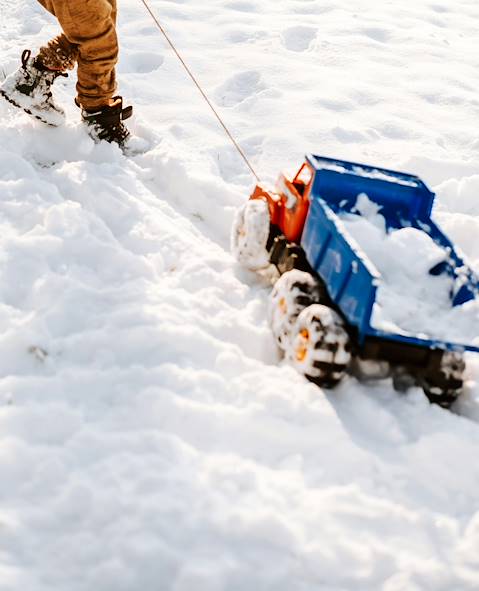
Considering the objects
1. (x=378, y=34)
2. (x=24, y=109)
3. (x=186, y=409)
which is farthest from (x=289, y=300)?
(x=378, y=34)

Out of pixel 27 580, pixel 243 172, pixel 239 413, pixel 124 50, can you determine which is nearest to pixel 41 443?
pixel 27 580

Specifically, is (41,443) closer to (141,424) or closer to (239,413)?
(141,424)

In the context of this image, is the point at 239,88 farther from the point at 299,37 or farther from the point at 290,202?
the point at 290,202

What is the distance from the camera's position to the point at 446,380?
2.50 metres

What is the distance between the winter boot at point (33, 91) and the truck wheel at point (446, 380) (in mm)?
2470

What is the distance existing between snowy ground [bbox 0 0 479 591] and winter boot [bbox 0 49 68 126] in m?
0.10

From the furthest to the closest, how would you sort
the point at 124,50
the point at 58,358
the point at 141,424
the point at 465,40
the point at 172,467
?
the point at 465,40
the point at 124,50
the point at 58,358
the point at 141,424
the point at 172,467

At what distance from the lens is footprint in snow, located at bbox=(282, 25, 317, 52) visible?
548 centimetres

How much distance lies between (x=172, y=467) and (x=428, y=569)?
2.58ft

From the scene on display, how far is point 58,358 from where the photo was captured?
250cm

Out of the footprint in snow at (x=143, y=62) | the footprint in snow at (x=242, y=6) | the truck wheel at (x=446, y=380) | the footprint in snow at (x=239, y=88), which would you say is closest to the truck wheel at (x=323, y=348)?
the truck wheel at (x=446, y=380)

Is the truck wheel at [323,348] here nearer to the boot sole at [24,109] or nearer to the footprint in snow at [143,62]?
the boot sole at [24,109]

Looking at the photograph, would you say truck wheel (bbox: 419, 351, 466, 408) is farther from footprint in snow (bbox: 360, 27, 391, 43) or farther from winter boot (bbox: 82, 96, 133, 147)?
footprint in snow (bbox: 360, 27, 391, 43)

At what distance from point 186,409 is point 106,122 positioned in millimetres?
2048
